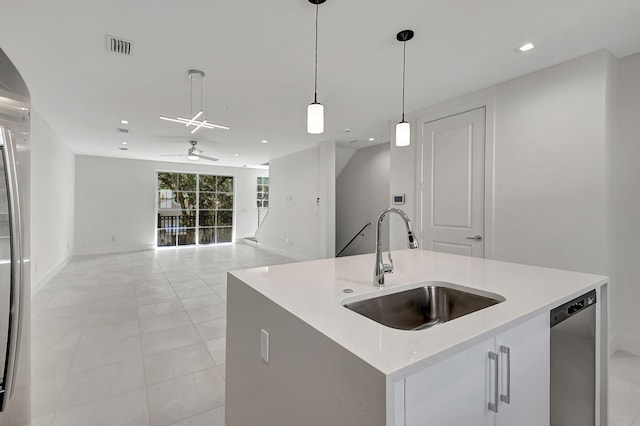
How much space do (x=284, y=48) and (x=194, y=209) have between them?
26.1 ft

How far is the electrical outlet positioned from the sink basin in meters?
0.40

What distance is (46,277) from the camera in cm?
496

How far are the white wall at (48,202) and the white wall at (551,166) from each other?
5.93 m

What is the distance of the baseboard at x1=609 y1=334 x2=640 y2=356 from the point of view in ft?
8.78

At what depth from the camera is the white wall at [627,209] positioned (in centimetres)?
268

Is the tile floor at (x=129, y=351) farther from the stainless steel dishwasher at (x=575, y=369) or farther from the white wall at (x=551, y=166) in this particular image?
the white wall at (x=551, y=166)

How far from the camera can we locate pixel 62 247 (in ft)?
20.9

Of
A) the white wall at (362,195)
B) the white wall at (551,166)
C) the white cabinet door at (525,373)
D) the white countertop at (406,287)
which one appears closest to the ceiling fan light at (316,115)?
the white countertop at (406,287)

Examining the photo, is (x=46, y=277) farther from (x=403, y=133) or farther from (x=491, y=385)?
(x=491, y=385)

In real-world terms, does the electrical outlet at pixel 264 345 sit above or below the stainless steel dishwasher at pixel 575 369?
above

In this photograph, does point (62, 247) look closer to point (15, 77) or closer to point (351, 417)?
point (15, 77)

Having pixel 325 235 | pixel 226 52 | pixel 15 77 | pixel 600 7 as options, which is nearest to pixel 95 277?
pixel 325 235

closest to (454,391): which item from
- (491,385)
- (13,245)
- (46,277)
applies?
(491,385)

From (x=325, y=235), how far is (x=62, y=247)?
5.54 meters
